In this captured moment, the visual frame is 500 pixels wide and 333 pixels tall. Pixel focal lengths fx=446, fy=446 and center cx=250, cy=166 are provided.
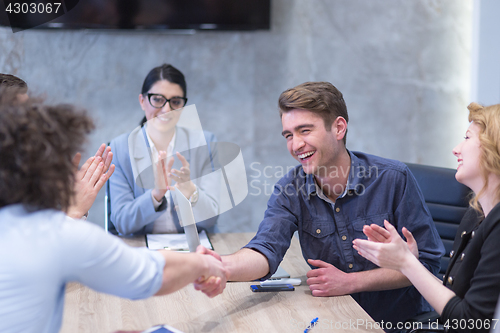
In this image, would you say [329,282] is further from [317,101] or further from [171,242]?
[171,242]

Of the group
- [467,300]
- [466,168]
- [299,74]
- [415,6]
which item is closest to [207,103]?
[299,74]

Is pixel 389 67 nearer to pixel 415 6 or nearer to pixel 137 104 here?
pixel 415 6

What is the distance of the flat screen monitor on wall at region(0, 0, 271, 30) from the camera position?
2914 millimetres

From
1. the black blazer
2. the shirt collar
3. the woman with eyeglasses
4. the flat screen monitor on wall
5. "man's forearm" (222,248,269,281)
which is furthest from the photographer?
the flat screen monitor on wall

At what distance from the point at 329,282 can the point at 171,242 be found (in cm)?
82

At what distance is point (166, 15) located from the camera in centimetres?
298

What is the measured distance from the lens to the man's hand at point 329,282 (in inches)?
59.0

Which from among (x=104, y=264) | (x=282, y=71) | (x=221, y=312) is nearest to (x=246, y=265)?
(x=221, y=312)

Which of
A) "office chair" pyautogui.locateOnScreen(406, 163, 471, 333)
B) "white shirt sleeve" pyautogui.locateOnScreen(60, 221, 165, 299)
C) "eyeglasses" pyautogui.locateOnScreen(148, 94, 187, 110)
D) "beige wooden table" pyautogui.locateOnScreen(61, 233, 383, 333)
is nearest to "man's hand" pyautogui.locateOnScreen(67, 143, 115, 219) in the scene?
"beige wooden table" pyautogui.locateOnScreen(61, 233, 383, 333)

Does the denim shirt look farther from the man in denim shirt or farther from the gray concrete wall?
the gray concrete wall

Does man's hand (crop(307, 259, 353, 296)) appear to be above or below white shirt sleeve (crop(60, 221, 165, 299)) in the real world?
below

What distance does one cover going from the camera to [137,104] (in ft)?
10.3

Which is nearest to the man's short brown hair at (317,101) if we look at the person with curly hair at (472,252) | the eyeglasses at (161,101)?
the person with curly hair at (472,252)

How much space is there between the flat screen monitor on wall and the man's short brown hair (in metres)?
1.42
